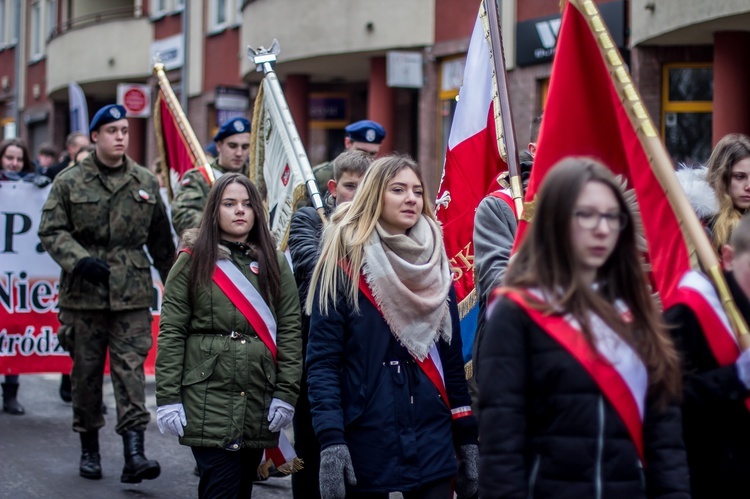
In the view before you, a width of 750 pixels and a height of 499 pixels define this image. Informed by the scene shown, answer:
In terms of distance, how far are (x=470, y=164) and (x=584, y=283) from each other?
130 inches

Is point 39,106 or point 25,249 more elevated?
point 39,106

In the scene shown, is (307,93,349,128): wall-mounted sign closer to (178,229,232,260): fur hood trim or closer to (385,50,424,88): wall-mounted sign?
(385,50,424,88): wall-mounted sign

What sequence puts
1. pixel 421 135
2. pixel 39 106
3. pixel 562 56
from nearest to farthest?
1. pixel 562 56
2. pixel 421 135
3. pixel 39 106

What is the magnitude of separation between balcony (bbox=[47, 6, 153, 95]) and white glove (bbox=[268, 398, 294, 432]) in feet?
86.5

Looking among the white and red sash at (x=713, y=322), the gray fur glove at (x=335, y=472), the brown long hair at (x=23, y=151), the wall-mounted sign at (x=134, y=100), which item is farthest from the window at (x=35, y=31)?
the white and red sash at (x=713, y=322)

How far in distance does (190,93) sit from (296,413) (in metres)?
23.2

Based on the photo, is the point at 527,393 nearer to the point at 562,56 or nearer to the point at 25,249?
the point at 562,56

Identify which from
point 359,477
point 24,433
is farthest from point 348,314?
point 24,433

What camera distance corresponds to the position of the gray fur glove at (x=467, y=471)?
4848mm

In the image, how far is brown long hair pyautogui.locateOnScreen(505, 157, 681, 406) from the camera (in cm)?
338

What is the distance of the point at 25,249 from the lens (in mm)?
9844

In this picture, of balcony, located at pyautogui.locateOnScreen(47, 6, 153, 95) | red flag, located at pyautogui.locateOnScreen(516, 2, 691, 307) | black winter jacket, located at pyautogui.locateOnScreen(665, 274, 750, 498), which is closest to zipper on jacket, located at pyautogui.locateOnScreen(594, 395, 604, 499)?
black winter jacket, located at pyautogui.locateOnScreen(665, 274, 750, 498)

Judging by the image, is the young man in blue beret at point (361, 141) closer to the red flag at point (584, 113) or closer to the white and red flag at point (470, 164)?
the white and red flag at point (470, 164)

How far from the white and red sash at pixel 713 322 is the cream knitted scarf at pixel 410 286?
129cm
